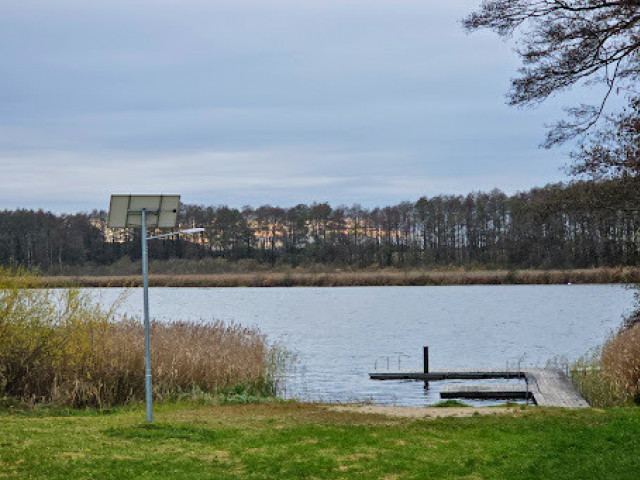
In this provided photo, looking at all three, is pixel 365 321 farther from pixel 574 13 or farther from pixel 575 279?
pixel 574 13

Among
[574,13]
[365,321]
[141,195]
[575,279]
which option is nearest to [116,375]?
[141,195]

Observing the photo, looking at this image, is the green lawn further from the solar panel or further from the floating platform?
the floating platform

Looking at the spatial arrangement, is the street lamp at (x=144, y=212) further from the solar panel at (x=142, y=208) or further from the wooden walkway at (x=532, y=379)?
the wooden walkway at (x=532, y=379)

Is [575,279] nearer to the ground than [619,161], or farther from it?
nearer to the ground

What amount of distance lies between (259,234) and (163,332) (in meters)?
69.0

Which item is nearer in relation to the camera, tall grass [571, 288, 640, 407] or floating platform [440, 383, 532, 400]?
tall grass [571, 288, 640, 407]

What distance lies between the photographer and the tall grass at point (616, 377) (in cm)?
1697

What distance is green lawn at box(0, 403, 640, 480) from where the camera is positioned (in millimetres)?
9922

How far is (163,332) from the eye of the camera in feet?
73.8

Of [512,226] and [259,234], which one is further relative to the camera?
[259,234]

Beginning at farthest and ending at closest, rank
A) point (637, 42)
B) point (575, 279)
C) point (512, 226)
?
point (512, 226) → point (575, 279) → point (637, 42)

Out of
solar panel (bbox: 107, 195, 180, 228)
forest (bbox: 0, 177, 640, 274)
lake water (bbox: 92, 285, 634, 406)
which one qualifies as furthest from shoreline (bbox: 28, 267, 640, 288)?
solar panel (bbox: 107, 195, 180, 228)

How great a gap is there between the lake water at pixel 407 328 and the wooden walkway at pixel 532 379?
0.77 m

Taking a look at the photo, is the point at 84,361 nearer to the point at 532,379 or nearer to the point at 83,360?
the point at 83,360
